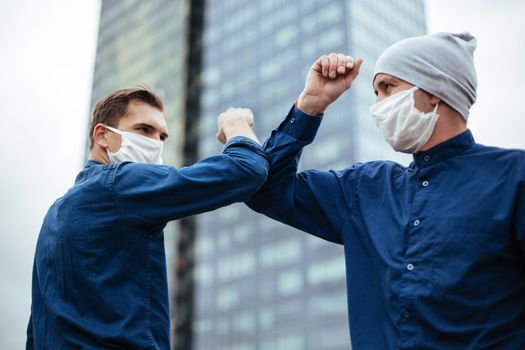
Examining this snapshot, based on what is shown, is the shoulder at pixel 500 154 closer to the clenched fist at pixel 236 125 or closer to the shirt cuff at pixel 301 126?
the shirt cuff at pixel 301 126

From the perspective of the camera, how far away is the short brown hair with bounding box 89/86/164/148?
4148 mm

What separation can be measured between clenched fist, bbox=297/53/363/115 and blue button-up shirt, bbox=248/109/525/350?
0.46 m

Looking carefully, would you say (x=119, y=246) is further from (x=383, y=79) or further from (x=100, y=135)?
(x=383, y=79)

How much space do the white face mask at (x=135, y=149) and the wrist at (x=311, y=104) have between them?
2.88ft

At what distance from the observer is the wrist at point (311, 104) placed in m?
4.02

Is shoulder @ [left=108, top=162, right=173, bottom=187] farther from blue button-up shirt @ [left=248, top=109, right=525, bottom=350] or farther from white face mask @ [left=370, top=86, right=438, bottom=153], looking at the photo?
white face mask @ [left=370, top=86, right=438, bottom=153]

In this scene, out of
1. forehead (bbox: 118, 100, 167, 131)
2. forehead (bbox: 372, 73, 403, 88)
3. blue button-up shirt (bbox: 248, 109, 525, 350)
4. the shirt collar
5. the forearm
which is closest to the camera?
blue button-up shirt (bbox: 248, 109, 525, 350)

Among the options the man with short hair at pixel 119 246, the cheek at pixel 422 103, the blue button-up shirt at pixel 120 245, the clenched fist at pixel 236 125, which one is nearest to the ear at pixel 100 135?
the man with short hair at pixel 119 246

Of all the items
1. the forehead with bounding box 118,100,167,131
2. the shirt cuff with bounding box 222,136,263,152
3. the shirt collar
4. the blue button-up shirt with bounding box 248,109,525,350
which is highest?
the forehead with bounding box 118,100,167,131

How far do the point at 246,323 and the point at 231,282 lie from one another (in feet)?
18.5

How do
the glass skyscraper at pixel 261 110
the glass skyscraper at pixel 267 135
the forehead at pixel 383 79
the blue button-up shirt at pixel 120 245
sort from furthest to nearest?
the glass skyscraper at pixel 261 110
the glass skyscraper at pixel 267 135
the forehead at pixel 383 79
the blue button-up shirt at pixel 120 245

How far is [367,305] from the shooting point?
3361mm

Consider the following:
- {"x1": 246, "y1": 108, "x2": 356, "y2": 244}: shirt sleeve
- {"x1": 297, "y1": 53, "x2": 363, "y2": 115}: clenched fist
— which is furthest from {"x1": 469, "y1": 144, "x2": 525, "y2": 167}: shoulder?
{"x1": 297, "y1": 53, "x2": 363, "y2": 115}: clenched fist

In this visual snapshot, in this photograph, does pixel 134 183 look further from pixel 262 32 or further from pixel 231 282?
pixel 262 32
